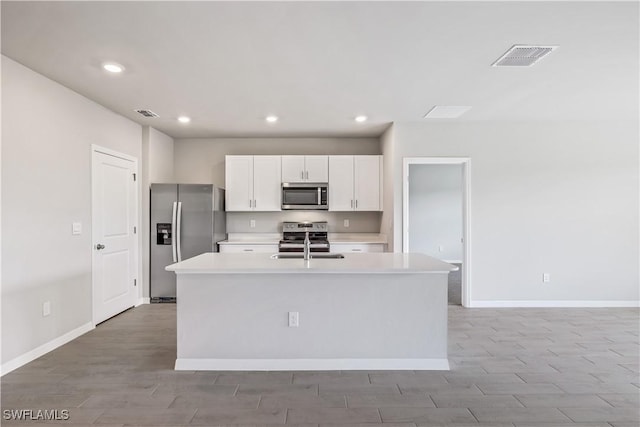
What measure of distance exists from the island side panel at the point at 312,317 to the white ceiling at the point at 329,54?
173cm

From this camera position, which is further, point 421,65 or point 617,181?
point 617,181

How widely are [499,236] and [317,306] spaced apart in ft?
10.3

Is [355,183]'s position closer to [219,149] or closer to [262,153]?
[262,153]

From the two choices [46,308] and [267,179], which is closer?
[46,308]

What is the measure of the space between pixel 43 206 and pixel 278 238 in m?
3.24

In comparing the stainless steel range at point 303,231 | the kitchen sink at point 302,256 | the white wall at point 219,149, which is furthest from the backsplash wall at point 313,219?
the kitchen sink at point 302,256

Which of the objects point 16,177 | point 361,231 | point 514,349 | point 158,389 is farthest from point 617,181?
point 16,177

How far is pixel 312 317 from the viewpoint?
9.70 feet

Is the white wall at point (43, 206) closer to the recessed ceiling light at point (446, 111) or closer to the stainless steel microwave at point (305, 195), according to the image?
the stainless steel microwave at point (305, 195)

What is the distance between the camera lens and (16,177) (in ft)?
9.70

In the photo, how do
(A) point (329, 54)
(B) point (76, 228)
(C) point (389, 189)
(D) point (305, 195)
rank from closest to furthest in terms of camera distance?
(A) point (329, 54), (B) point (76, 228), (C) point (389, 189), (D) point (305, 195)

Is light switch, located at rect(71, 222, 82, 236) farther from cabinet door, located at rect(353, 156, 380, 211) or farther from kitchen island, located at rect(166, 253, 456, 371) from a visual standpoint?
cabinet door, located at rect(353, 156, 380, 211)

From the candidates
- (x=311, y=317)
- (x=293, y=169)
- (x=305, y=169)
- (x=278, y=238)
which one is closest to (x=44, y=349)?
(x=311, y=317)

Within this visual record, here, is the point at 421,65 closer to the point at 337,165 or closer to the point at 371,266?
the point at 371,266
